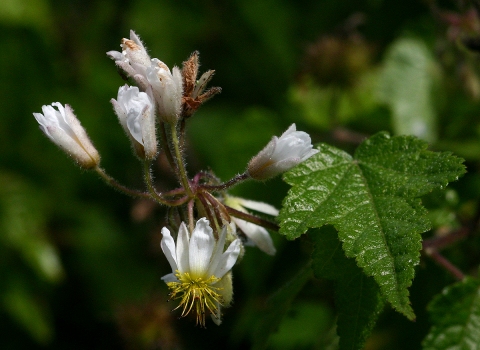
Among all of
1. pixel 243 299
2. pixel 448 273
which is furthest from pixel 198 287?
pixel 243 299

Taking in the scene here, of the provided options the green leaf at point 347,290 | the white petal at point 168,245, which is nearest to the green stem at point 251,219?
the green leaf at point 347,290

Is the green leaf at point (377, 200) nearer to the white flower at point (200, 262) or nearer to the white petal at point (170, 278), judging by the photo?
the white flower at point (200, 262)

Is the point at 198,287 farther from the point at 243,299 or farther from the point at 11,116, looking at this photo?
the point at 11,116

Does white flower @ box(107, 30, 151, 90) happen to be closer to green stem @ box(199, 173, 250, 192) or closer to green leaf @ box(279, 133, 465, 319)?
green stem @ box(199, 173, 250, 192)

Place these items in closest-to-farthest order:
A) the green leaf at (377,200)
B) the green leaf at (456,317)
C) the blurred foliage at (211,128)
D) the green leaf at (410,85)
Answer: the green leaf at (377,200)
the green leaf at (456,317)
the blurred foliage at (211,128)
the green leaf at (410,85)

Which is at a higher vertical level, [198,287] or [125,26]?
[125,26]

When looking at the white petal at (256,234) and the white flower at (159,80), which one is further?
the white petal at (256,234)
